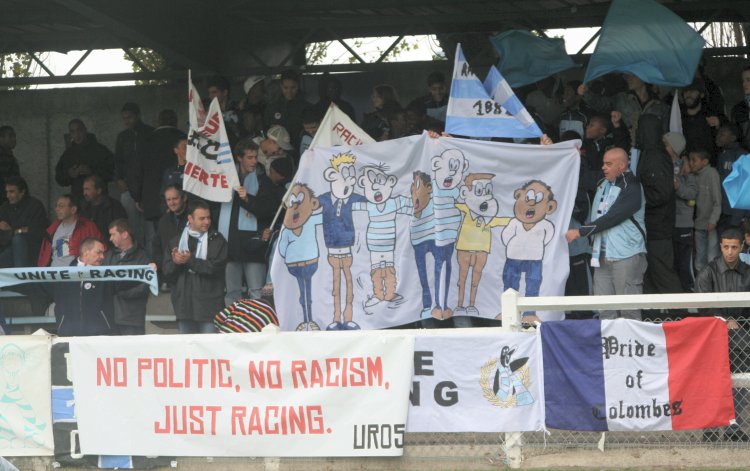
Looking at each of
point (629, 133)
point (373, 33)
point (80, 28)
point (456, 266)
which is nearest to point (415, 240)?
point (456, 266)

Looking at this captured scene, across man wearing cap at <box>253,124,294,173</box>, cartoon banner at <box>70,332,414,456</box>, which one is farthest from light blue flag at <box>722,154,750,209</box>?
man wearing cap at <box>253,124,294,173</box>

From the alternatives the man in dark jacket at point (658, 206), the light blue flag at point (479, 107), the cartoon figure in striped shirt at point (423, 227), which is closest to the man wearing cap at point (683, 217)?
the man in dark jacket at point (658, 206)

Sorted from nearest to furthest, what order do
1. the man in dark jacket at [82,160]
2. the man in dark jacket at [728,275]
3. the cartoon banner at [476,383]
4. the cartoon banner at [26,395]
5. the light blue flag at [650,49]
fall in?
1. the cartoon banner at [476,383]
2. the cartoon banner at [26,395]
3. the man in dark jacket at [728,275]
4. the light blue flag at [650,49]
5. the man in dark jacket at [82,160]

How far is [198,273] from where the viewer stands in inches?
468

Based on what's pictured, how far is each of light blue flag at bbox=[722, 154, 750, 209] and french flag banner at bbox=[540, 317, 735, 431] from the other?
2484mm

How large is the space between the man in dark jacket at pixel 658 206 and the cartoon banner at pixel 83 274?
5.01 metres

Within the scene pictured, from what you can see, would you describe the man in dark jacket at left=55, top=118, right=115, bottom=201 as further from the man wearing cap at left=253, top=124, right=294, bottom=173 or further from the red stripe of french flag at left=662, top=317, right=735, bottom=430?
the red stripe of french flag at left=662, top=317, right=735, bottom=430

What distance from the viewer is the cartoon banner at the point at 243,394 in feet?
31.2

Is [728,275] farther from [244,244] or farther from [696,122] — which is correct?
[244,244]

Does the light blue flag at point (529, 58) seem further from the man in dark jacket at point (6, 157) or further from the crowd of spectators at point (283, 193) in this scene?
the man in dark jacket at point (6, 157)

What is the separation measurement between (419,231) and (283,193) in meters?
1.66

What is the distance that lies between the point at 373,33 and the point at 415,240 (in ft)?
21.2

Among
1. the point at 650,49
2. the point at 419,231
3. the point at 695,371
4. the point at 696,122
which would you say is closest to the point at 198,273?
the point at 419,231

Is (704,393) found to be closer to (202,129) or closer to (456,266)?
(456,266)
